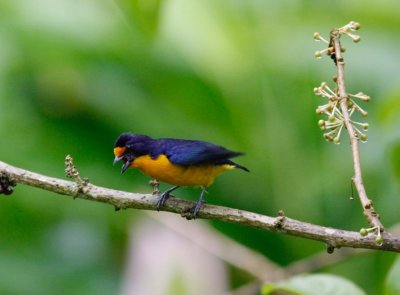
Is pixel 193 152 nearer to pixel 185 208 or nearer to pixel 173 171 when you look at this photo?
pixel 173 171

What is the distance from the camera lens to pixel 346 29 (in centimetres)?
256

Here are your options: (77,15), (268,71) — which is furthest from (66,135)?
(268,71)

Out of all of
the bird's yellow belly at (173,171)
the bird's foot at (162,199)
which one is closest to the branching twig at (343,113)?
the bird's foot at (162,199)

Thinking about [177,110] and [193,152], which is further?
[177,110]

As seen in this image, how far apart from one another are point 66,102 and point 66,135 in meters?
0.26

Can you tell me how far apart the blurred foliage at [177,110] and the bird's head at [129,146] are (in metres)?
1.73

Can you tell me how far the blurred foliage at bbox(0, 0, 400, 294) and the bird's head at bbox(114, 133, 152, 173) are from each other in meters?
1.73

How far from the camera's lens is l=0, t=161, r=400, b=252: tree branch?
271 centimetres

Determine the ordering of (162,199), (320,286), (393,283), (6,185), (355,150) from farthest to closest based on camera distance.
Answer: (162,199) → (6,185) → (320,286) → (393,283) → (355,150)

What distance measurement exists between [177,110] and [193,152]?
2.30 meters

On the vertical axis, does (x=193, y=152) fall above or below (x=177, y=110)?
below

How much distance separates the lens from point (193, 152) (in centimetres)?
345

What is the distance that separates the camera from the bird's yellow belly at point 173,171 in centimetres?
350

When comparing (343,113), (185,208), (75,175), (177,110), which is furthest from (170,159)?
(177,110)
